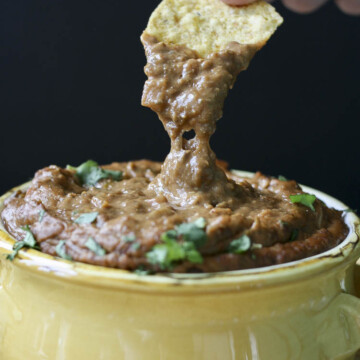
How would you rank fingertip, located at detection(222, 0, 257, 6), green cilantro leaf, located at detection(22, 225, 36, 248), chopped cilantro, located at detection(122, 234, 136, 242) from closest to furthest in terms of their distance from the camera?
chopped cilantro, located at detection(122, 234, 136, 242) < green cilantro leaf, located at detection(22, 225, 36, 248) < fingertip, located at detection(222, 0, 257, 6)

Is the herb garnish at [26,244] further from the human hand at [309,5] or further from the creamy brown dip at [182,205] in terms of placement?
A: the human hand at [309,5]

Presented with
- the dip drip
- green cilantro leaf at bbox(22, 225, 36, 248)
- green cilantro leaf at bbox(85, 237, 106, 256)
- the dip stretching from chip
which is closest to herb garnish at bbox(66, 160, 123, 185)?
the dip stretching from chip

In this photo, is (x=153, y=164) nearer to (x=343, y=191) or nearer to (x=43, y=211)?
(x=43, y=211)

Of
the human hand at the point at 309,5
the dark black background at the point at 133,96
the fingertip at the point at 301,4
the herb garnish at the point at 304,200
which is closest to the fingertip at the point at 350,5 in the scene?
the human hand at the point at 309,5

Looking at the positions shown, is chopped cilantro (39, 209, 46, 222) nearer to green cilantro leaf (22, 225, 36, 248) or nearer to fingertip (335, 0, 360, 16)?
green cilantro leaf (22, 225, 36, 248)

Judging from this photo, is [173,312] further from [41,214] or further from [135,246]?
[41,214]
